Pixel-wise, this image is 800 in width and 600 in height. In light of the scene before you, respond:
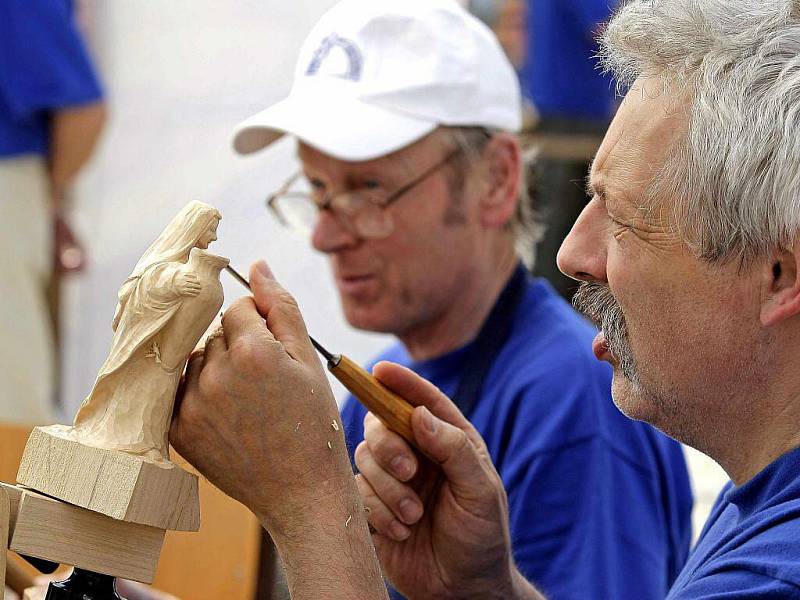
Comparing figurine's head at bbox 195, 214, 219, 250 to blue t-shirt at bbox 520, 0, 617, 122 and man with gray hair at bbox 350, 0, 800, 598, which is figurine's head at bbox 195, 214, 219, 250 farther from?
blue t-shirt at bbox 520, 0, 617, 122

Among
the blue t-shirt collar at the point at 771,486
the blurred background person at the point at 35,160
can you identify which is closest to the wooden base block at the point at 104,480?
the blue t-shirt collar at the point at 771,486

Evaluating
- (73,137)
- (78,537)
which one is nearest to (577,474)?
(78,537)

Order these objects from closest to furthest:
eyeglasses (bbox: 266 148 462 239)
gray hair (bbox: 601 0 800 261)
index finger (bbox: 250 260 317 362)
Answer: gray hair (bbox: 601 0 800 261) < index finger (bbox: 250 260 317 362) < eyeglasses (bbox: 266 148 462 239)

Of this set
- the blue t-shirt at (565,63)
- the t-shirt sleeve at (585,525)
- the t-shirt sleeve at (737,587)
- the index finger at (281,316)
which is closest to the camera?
the t-shirt sleeve at (737,587)

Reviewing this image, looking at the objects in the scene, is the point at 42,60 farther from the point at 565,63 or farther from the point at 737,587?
the point at 737,587

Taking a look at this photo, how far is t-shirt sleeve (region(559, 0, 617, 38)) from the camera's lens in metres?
4.07

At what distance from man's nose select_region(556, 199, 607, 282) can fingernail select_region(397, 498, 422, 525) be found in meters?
0.41

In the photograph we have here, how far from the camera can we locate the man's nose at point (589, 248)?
1.36 m

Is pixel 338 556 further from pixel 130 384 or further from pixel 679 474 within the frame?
pixel 679 474

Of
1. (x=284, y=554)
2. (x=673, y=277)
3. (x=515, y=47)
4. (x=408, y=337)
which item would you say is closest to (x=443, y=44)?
(x=408, y=337)

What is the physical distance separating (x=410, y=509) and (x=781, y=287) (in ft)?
2.00

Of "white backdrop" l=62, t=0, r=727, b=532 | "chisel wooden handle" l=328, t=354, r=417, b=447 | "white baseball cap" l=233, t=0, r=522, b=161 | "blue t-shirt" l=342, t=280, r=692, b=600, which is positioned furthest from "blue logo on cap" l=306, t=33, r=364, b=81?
"chisel wooden handle" l=328, t=354, r=417, b=447

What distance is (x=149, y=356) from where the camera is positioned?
1.24 meters

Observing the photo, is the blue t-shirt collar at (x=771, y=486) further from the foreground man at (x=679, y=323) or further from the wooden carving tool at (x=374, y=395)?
the wooden carving tool at (x=374, y=395)
